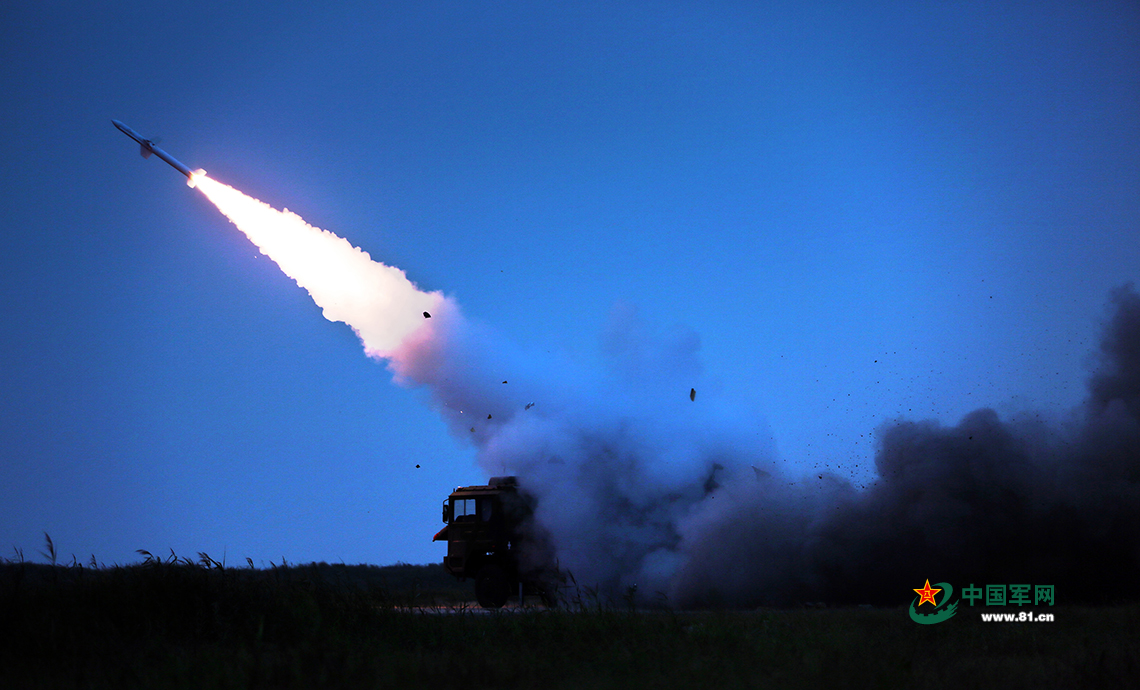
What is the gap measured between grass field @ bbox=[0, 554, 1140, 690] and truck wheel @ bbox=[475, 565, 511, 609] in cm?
761

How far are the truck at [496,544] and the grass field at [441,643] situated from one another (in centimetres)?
758

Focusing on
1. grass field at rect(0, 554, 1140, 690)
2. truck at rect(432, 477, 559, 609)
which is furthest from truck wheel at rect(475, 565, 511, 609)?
grass field at rect(0, 554, 1140, 690)

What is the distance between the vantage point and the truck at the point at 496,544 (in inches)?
933

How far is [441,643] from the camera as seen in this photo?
1288cm

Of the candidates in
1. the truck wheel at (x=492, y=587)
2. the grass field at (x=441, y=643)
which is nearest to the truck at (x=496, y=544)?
the truck wheel at (x=492, y=587)

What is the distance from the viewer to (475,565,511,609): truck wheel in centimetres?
2330

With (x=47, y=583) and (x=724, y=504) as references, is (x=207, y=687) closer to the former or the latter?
(x=47, y=583)

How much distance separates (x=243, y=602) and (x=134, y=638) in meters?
1.79

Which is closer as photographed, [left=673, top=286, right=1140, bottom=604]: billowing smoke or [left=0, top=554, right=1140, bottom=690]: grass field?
[left=0, top=554, right=1140, bottom=690]: grass field

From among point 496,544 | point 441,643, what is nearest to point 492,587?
point 496,544

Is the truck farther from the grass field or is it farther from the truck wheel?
the grass field

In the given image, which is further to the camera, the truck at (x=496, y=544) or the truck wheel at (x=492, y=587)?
the truck at (x=496, y=544)

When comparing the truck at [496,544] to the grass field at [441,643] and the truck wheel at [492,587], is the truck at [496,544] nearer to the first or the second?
the truck wheel at [492,587]

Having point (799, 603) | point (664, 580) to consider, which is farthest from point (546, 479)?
point (799, 603)
